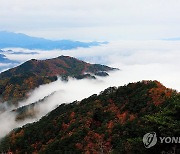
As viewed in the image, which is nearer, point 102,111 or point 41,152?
point 41,152

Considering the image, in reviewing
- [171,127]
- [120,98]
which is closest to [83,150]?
[120,98]

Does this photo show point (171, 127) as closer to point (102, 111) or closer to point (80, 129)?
point (80, 129)

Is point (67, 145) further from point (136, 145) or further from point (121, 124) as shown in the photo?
point (136, 145)

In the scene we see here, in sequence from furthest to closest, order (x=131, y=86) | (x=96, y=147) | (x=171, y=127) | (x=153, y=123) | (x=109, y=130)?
(x=131, y=86) → (x=109, y=130) → (x=96, y=147) → (x=153, y=123) → (x=171, y=127)

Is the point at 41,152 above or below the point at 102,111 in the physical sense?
below

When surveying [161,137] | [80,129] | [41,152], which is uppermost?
[161,137]

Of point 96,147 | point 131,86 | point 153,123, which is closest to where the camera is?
point 153,123
